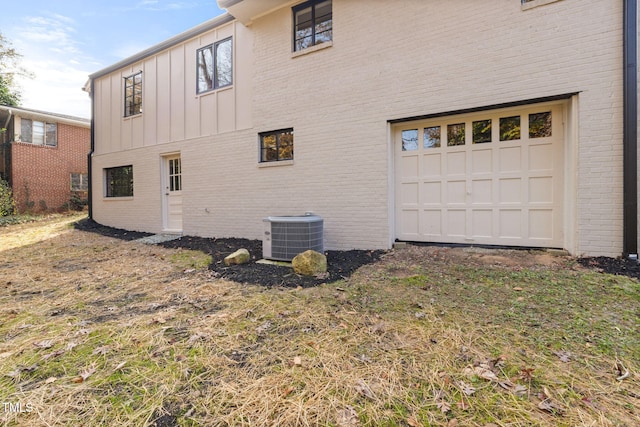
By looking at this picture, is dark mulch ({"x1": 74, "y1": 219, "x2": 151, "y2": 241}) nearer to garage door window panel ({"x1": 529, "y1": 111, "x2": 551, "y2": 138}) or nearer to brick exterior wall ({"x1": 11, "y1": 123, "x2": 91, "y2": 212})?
brick exterior wall ({"x1": 11, "y1": 123, "x2": 91, "y2": 212})

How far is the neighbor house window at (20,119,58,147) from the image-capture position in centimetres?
1456

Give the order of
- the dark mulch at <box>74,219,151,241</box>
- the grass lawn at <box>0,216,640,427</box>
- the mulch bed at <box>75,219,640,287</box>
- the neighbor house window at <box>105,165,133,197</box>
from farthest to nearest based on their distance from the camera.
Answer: the neighbor house window at <box>105,165,133,197</box>
the dark mulch at <box>74,219,151,241</box>
the mulch bed at <box>75,219,640,287</box>
the grass lawn at <box>0,216,640,427</box>

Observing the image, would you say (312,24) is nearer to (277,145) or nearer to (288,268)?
(277,145)

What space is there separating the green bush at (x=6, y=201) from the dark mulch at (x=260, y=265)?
11.4 m

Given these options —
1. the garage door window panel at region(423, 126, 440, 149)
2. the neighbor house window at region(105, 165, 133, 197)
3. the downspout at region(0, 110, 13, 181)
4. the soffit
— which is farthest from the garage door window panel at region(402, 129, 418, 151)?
the downspout at region(0, 110, 13, 181)

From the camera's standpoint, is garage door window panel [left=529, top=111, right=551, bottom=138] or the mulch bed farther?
garage door window panel [left=529, top=111, right=551, bottom=138]

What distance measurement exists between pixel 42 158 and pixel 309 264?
59.2 feet

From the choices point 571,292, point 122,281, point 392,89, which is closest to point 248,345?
Result: point 122,281

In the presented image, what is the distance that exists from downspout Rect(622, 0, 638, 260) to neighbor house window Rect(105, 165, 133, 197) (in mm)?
12400

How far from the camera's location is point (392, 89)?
18.4ft

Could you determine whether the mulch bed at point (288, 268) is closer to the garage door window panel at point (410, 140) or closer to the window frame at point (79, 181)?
the garage door window panel at point (410, 140)

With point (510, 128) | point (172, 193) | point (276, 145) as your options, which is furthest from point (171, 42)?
point (510, 128)

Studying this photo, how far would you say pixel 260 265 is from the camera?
5016mm

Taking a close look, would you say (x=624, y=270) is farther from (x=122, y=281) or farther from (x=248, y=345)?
(x=122, y=281)
